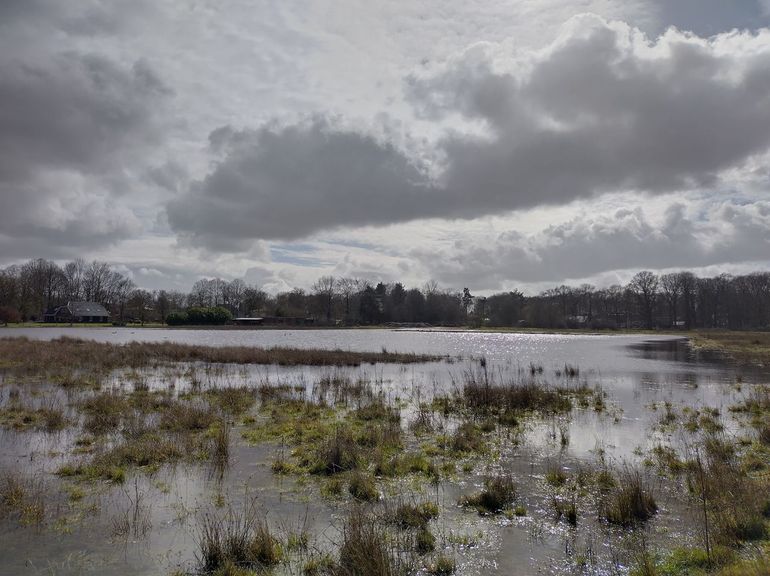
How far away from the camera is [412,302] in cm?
14700

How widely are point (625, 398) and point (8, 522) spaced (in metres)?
20.1

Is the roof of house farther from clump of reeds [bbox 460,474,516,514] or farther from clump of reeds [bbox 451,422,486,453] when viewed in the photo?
clump of reeds [bbox 460,474,516,514]

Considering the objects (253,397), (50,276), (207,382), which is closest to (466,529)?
(253,397)

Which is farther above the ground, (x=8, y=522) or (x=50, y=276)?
(x=50, y=276)

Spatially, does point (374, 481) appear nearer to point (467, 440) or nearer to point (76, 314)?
point (467, 440)

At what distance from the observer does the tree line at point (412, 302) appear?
124500 mm

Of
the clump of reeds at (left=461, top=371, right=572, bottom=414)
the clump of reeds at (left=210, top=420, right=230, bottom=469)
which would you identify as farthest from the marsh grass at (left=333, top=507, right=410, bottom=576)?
the clump of reeds at (left=461, top=371, right=572, bottom=414)

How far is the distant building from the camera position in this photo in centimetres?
12175

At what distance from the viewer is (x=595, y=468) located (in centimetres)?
1052

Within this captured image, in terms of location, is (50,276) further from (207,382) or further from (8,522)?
(8,522)

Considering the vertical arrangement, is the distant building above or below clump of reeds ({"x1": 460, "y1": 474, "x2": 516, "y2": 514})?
above

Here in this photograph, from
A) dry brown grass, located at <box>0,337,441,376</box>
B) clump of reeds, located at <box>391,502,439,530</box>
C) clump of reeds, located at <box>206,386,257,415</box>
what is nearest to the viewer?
clump of reeds, located at <box>391,502,439,530</box>

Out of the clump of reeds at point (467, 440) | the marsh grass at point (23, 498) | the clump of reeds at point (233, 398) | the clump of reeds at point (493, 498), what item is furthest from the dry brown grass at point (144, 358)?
the clump of reeds at point (493, 498)

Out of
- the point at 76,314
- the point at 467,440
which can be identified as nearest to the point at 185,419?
the point at 467,440
